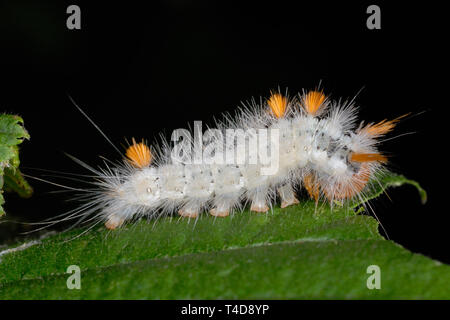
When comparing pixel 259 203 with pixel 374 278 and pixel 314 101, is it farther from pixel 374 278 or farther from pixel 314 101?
pixel 374 278

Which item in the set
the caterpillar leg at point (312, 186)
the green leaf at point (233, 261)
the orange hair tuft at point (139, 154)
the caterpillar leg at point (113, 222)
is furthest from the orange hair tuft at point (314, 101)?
the caterpillar leg at point (113, 222)

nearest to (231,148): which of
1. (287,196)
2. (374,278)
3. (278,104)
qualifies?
(278,104)

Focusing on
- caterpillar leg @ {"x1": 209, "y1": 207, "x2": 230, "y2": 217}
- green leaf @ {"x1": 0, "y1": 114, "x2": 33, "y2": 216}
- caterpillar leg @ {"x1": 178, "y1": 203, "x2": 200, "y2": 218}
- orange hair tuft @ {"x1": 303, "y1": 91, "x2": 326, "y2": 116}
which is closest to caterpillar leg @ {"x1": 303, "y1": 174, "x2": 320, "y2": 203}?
orange hair tuft @ {"x1": 303, "y1": 91, "x2": 326, "y2": 116}

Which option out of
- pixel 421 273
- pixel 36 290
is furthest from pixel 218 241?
pixel 421 273

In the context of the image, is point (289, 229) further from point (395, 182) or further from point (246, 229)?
point (395, 182)

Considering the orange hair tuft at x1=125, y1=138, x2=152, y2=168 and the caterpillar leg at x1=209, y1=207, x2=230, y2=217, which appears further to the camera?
the orange hair tuft at x1=125, y1=138, x2=152, y2=168

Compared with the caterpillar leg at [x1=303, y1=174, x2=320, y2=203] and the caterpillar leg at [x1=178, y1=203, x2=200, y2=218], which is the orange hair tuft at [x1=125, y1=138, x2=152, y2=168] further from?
the caterpillar leg at [x1=303, y1=174, x2=320, y2=203]

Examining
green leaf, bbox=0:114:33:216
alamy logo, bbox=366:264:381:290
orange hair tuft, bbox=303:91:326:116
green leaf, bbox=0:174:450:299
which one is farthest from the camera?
orange hair tuft, bbox=303:91:326:116
